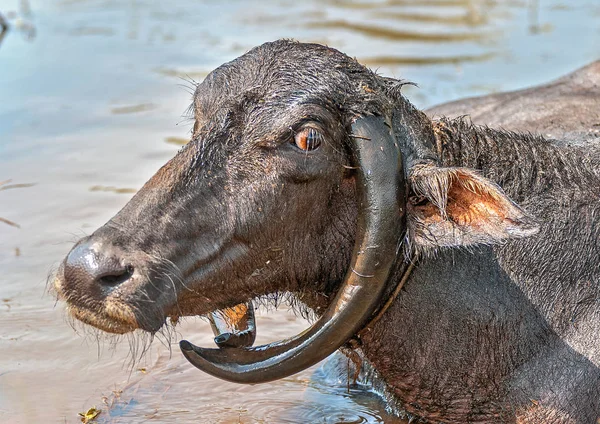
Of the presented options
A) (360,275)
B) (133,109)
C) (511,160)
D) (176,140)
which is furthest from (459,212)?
(133,109)

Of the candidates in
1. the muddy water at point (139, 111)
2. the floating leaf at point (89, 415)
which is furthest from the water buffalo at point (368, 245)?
the floating leaf at point (89, 415)

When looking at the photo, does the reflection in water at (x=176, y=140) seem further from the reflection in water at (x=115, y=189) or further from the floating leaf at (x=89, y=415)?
the floating leaf at (x=89, y=415)

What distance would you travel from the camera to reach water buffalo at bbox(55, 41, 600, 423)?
537 centimetres

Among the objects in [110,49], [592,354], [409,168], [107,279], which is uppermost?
[409,168]

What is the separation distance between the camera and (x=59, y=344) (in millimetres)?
7918

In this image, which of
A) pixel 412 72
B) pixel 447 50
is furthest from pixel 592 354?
pixel 447 50

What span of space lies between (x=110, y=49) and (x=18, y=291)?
26.2 ft

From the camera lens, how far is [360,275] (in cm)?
560

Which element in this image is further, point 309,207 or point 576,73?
point 576,73

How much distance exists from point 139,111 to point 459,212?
26.8ft

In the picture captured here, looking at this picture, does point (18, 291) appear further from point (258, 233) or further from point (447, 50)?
point (447, 50)

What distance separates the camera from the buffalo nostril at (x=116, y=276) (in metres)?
5.13

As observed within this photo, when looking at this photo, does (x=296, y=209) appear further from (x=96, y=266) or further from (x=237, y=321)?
(x=96, y=266)

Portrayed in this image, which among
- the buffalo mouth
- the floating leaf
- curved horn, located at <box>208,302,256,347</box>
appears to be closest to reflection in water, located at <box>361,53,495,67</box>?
the floating leaf
